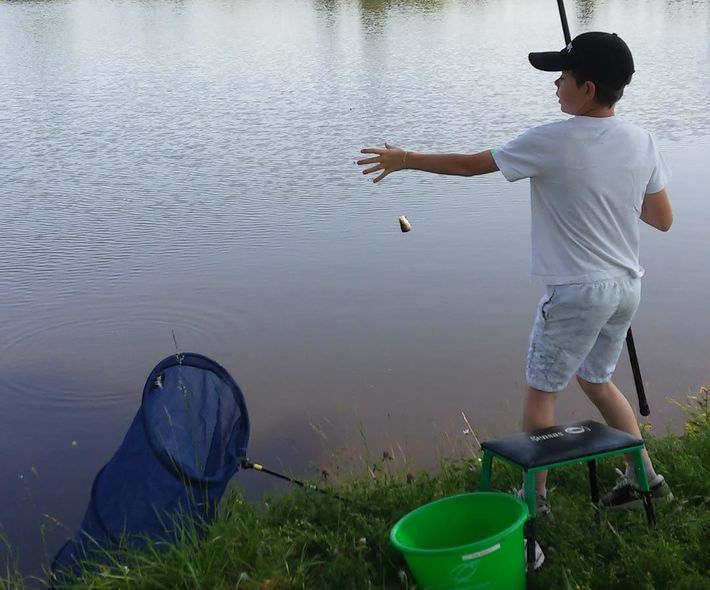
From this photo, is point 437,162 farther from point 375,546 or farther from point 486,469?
point 375,546

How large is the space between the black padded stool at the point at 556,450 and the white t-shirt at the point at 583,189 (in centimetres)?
45

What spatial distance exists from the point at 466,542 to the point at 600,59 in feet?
4.77

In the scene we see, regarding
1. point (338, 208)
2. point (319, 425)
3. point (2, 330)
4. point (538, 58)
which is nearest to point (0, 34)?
point (338, 208)

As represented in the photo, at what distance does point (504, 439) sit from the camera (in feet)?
9.62

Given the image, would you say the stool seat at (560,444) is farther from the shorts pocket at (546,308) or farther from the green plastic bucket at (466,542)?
the shorts pocket at (546,308)

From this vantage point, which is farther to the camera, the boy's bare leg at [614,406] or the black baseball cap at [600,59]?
the boy's bare leg at [614,406]

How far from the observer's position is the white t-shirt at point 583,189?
282 cm

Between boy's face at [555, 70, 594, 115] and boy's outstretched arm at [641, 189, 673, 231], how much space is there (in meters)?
0.39

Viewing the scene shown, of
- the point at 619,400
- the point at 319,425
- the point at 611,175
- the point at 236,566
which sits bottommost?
the point at 319,425

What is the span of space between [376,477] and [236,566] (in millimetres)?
1087

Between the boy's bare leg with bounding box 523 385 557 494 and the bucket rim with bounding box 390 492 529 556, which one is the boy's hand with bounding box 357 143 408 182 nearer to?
the boy's bare leg with bounding box 523 385 557 494

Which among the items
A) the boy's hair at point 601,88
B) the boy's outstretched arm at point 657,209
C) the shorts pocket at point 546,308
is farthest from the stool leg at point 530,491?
the boy's hair at point 601,88

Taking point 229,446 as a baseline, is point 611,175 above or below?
above

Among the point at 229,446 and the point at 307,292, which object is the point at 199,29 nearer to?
the point at 307,292
